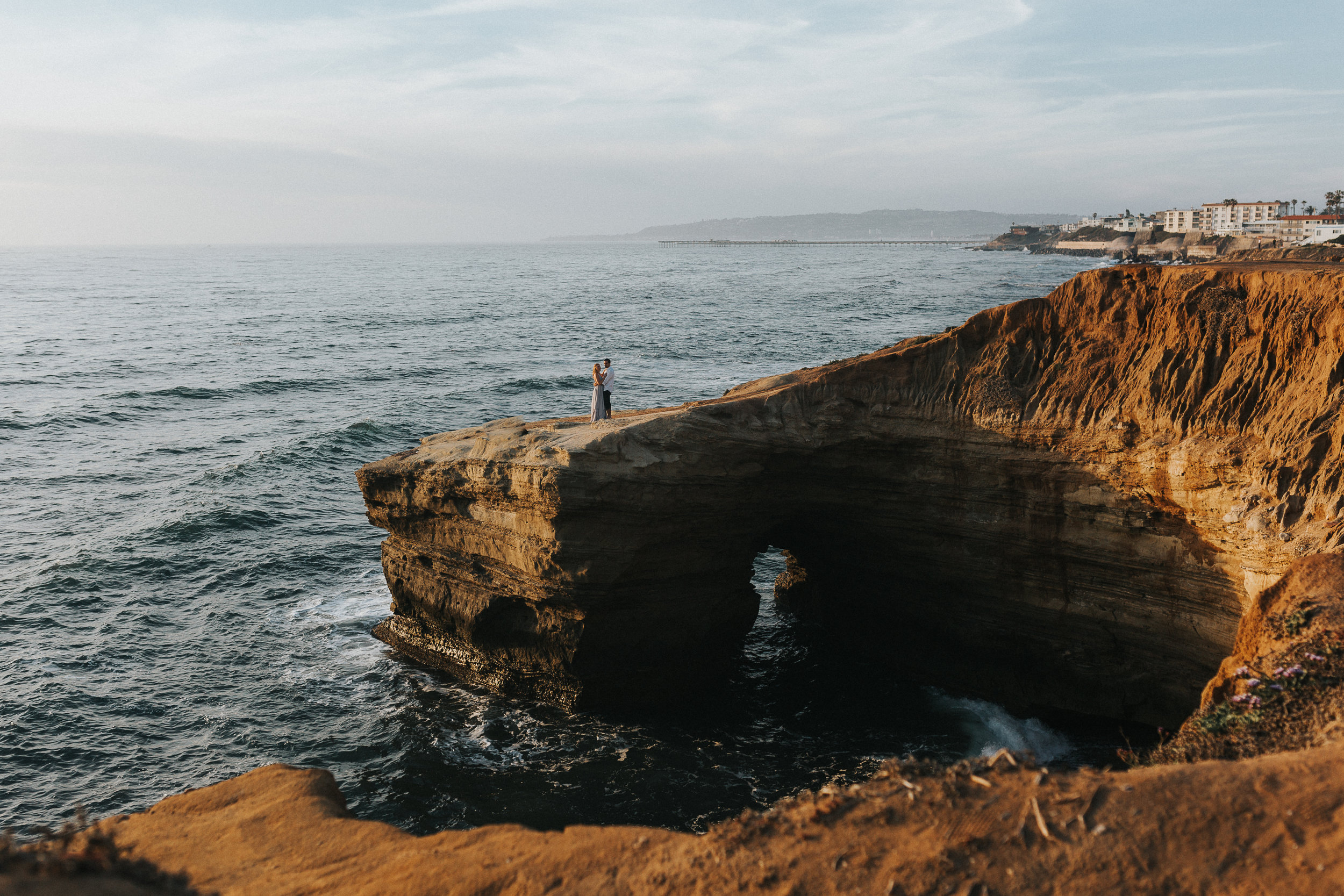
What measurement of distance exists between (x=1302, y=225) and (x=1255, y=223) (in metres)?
21.3

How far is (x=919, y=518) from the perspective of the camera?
15750mm

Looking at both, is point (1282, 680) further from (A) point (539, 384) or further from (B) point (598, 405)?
(A) point (539, 384)

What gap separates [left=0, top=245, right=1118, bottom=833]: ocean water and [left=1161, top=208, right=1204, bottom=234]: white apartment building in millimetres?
156134

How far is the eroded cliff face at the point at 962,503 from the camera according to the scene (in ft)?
42.0

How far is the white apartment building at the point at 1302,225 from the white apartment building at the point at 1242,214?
58.0ft

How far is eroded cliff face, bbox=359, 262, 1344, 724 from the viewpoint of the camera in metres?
12.8

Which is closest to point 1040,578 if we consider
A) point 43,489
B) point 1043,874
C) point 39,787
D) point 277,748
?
point 1043,874

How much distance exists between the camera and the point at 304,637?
1941 cm

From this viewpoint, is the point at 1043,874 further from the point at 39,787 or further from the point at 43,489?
the point at 43,489

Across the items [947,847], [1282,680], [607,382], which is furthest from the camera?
[607,382]

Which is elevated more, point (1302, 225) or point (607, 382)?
point (1302, 225)

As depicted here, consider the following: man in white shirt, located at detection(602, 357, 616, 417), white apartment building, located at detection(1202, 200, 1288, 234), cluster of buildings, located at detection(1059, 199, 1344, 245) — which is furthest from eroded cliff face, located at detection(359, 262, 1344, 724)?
white apartment building, located at detection(1202, 200, 1288, 234)

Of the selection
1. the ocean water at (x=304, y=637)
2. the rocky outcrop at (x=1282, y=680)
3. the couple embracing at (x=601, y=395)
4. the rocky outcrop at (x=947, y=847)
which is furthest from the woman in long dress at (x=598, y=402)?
the rocky outcrop at (x=1282, y=680)

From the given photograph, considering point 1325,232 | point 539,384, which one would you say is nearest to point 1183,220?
point 1325,232
